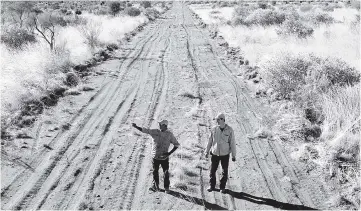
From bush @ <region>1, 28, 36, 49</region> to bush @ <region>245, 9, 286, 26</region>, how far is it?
1936 cm

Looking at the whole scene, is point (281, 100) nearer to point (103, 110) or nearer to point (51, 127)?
point (103, 110)

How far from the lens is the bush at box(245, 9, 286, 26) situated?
30.5 meters

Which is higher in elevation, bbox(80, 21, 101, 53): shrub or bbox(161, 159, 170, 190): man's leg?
bbox(80, 21, 101, 53): shrub

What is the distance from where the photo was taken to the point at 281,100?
45.2ft

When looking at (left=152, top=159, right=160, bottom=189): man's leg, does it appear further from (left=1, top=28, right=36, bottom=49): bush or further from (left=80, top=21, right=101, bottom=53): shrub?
(left=80, top=21, right=101, bottom=53): shrub

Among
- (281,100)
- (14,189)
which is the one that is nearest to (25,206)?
(14,189)

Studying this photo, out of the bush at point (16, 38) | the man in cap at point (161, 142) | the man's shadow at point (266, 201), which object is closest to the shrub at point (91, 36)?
the bush at point (16, 38)

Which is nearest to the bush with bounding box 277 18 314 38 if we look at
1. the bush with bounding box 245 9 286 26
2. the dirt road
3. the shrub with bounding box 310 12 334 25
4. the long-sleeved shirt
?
the shrub with bounding box 310 12 334 25

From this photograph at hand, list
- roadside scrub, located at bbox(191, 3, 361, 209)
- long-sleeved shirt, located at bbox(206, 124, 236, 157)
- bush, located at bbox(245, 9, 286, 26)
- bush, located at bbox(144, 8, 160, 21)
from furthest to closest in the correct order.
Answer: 1. bush, located at bbox(144, 8, 160, 21)
2. bush, located at bbox(245, 9, 286, 26)
3. roadside scrub, located at bbox(191, 3, 361, 209)
4. long-sleeved shirt, located at bbox(206, 124, 236, 157)

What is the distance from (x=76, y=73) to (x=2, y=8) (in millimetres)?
16302

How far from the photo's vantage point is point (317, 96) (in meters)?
12.4

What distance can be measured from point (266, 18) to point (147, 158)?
82.5 ft

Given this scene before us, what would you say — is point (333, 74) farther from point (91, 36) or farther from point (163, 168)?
point (91, 36)

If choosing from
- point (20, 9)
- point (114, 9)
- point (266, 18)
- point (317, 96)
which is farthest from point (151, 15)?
point (317, 96)
